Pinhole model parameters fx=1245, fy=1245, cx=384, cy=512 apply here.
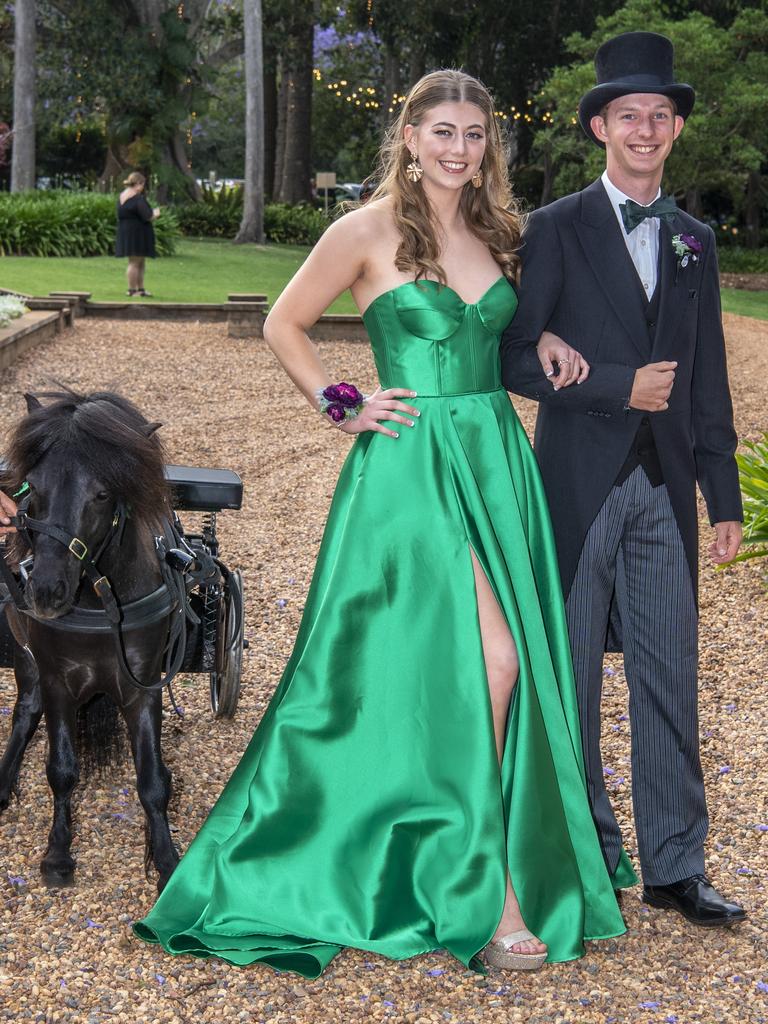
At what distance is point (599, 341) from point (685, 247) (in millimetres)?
315

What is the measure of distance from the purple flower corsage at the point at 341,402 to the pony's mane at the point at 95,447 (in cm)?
47

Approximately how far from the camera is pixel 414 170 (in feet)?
10.6

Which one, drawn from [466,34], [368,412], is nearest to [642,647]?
[368,412]

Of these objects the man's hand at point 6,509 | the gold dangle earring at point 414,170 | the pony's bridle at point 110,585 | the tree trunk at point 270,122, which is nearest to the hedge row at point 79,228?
the tree trunk at point 270,122

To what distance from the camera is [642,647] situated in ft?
10.9

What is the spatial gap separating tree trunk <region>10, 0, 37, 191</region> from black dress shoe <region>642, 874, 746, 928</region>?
26.6 m

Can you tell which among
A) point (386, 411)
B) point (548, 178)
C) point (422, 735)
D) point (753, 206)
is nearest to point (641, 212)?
point (386, 411)

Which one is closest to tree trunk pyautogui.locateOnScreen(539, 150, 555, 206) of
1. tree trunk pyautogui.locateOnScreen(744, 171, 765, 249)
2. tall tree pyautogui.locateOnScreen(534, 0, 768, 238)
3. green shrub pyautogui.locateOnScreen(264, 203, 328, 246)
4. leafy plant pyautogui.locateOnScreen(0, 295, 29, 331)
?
tree trunk pyautogui.locateOnScreen(744, 171, 765, 249)

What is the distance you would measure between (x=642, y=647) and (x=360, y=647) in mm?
765

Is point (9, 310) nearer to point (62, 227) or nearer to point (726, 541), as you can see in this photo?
point (62, 227)

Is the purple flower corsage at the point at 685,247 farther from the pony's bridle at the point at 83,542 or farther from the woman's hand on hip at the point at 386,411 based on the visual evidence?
the pony's bridle at the point at 83,542

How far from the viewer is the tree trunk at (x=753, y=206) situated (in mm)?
30973

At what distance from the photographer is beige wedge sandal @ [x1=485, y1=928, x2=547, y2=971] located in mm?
3049

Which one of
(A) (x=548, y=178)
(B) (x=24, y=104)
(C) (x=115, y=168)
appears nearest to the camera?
(B) (x=24, y=104)
